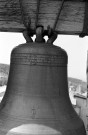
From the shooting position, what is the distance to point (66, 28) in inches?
81.0

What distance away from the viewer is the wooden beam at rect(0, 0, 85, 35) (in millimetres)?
2020

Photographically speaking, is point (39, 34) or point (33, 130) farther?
point (39, 34)

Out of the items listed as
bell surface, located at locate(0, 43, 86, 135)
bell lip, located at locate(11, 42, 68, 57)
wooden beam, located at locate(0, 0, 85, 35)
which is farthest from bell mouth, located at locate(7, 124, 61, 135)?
wooden beam, located at locate(0, 0, 85, 35)

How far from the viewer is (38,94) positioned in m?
1.68

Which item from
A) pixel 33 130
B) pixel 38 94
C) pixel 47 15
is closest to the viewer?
pixel 33 130

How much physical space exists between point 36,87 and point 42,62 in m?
0.16

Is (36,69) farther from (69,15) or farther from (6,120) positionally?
(69,15)

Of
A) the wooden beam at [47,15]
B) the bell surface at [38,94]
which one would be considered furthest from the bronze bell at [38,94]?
the wooden beam at [47,15]

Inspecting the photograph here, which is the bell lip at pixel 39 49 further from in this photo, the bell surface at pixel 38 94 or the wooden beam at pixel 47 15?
the wooden beam at pixel 47 15

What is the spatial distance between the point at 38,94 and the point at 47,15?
65 centimetres

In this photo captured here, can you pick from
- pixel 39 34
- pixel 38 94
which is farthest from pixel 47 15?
pixel 38 94

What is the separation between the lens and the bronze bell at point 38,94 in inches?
63.3

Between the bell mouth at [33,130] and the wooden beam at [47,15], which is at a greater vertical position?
the wooden beam at [47,15]

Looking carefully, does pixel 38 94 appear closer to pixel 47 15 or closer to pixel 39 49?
pixel 39 49
